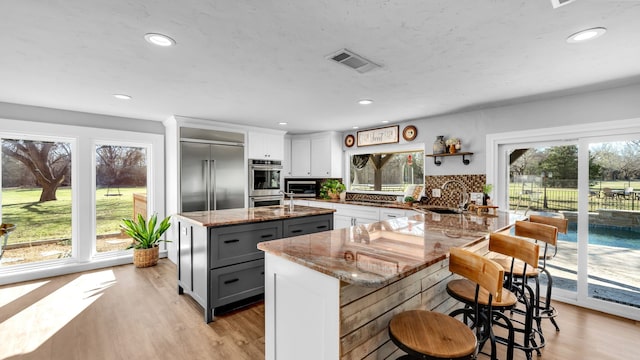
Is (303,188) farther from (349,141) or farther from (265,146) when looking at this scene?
(349,141)

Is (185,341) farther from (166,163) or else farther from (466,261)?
(166,163)

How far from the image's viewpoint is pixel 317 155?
5.82 m

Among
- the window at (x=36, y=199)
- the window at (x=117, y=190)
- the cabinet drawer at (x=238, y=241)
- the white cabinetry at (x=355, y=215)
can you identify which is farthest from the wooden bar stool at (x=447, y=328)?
the window at (x=36, y=199)

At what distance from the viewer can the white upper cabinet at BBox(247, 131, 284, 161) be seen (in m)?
5.11

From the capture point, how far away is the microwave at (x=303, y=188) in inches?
236

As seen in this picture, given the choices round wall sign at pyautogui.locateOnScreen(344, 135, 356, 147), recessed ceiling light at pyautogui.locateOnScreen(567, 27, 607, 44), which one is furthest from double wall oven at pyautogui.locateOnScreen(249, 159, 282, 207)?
recessed ceiling light at pyautogui.locateOnScreen(567, 27, 607, 44)

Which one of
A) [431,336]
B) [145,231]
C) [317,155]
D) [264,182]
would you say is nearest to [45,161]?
[145,231]

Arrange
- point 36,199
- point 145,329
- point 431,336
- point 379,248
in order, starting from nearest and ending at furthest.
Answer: point 431,336, point 379,248, point 145,329, point 36,199

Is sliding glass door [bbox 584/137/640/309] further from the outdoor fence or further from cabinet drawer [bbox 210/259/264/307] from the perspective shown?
cabinet drawer [bbox 210/259/264/307]

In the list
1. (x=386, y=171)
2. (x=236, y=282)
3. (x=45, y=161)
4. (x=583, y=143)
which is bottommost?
(x=236, y=282)

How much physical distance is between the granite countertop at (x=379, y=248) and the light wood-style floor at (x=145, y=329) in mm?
1052

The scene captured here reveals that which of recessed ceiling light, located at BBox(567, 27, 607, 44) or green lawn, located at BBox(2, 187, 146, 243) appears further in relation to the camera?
green lawn, located at BBox(2, 187, 146, 243)

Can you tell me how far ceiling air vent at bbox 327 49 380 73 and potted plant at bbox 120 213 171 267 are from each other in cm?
355

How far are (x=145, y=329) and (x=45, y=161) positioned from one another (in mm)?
3161
